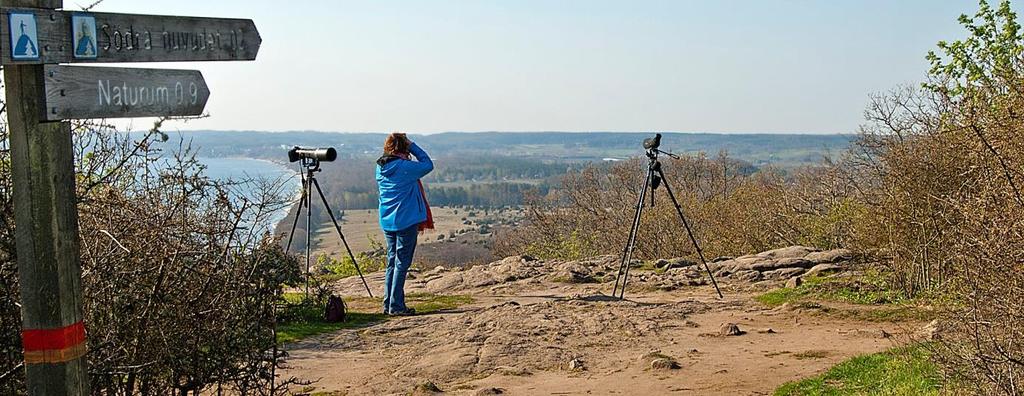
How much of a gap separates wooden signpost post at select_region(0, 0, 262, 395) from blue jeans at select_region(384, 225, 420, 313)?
24.4ft

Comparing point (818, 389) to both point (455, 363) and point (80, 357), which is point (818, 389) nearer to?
point (455, 363)

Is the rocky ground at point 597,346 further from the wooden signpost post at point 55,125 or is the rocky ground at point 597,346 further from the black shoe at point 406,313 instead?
the wooden signpost post at point 55,125

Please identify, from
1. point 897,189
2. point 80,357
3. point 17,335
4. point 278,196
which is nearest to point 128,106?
point 80,357

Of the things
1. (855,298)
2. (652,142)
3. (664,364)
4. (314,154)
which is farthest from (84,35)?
(855,298)

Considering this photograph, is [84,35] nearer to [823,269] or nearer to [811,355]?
[811,355]

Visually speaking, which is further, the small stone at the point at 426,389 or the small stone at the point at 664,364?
the small stone at the point at 664,364

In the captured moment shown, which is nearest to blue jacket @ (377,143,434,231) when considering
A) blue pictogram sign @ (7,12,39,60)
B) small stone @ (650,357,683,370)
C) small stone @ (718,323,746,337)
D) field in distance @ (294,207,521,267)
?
small stone @ (718,323,746,337)

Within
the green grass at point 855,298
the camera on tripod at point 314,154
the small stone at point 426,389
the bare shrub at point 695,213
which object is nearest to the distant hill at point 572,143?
the bare shrub at point 695,213

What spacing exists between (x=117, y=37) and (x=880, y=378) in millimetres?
5991

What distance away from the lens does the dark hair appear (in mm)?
11203

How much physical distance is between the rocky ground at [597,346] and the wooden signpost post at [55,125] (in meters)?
4.20

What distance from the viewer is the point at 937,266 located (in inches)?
450

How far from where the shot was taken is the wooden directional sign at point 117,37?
3.37 metres

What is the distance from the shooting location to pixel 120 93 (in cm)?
371
